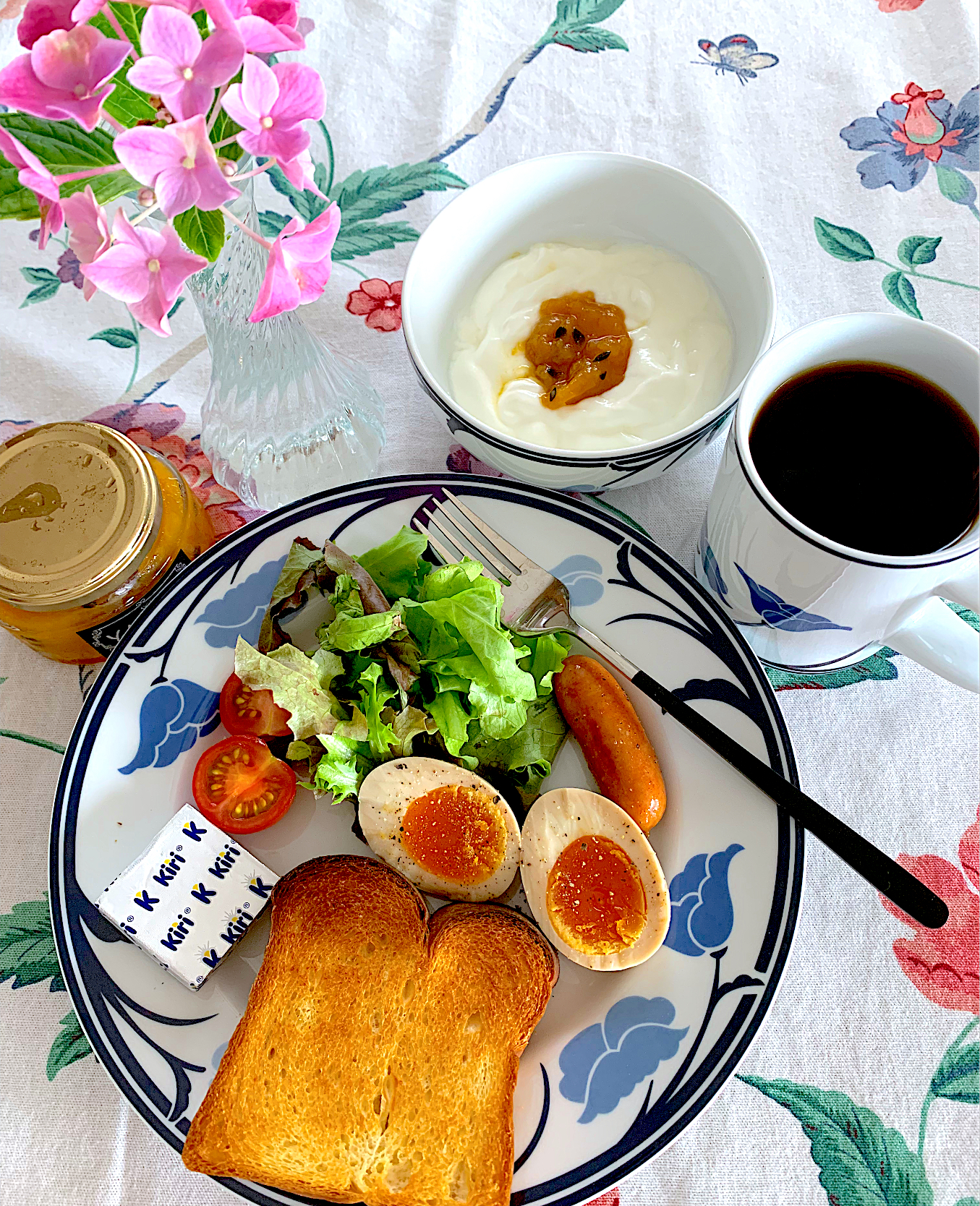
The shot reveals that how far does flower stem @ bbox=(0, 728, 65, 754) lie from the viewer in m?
1.30

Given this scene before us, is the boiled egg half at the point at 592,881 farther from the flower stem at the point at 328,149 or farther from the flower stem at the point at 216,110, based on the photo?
the flower stem at the point at 328,149

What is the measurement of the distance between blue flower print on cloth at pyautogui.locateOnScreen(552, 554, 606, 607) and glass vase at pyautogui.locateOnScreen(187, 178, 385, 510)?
40cm

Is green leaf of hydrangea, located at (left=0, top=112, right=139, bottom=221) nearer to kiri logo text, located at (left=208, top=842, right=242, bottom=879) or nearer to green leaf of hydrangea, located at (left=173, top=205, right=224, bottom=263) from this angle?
green leaf of hydrangea, located at (left=173, top=205, right=224, bottom=263)

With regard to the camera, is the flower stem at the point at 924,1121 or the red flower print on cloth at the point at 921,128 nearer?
the flower stem at the point at 924,1121

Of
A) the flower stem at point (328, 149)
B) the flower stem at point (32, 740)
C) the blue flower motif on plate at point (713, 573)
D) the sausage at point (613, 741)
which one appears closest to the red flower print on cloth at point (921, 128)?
the blue flower motif on plate at point (713, 573)

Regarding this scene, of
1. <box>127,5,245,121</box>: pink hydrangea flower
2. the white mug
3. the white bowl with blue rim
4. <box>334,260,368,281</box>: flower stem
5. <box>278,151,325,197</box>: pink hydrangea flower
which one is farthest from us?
<box>334,260,368,281</box>: flower stem

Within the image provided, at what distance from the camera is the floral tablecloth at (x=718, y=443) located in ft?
3.63

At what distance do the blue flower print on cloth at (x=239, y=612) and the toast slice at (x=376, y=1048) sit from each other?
0.34m

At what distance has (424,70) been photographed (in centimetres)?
Result: 168

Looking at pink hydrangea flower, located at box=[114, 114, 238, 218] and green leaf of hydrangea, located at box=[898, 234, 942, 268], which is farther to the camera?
green leaf of hydrangea, located at box=[898, 234, 942, 268]

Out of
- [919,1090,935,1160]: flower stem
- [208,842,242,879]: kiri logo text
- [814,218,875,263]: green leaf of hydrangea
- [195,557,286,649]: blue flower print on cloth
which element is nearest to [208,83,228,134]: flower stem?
[195,557,286,649]: blue flower print on cloth

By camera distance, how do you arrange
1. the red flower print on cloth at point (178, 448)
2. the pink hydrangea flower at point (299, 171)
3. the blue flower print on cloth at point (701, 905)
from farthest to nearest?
the red flower print on cloth at point (178, 448), the blue flower print on cloth at point (701, 905), the pink hydrangea flower at point (299, 171)

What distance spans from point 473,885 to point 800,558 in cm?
59

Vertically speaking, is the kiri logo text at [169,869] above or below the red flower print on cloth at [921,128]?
below
